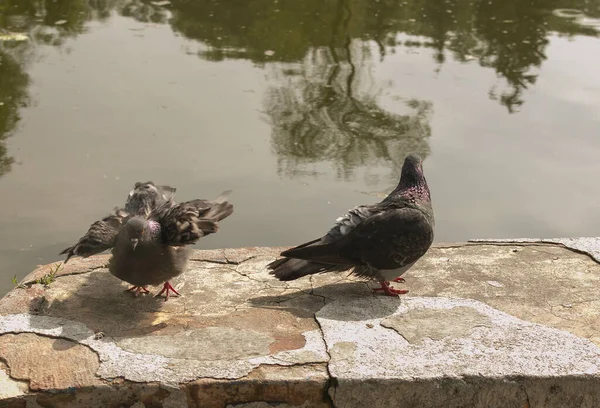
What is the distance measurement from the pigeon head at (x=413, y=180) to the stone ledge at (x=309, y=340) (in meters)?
0.45

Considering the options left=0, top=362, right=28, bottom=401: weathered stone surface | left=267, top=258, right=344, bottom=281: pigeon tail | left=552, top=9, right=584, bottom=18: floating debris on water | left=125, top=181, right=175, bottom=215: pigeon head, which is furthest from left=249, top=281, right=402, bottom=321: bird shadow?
left=552, top=9, right=584, bottom=18: floating debris on water

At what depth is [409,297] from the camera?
3980 millimetres

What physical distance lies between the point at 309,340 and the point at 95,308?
1102 millimetres

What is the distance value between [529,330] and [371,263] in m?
0.82

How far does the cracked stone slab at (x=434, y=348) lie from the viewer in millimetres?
3203

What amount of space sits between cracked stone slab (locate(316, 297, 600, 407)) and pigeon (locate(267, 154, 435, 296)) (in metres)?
0.20

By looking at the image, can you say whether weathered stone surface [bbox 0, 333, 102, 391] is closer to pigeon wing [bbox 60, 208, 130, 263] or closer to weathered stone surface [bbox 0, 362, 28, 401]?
weathered stone surface [bbox 0, 362, 28, 401]

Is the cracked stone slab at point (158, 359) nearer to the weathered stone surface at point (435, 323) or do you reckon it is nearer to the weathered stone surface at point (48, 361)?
the weathered stone surface at point (48, 361)

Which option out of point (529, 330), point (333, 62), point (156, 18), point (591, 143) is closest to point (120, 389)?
point (529, 330)

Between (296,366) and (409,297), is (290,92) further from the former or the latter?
(296,366)

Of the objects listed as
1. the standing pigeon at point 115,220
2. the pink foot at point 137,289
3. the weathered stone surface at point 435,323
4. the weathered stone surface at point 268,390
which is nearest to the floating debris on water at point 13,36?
the standing pigeon at point 115,220

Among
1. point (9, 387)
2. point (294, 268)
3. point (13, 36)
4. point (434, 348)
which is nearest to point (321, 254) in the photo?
point (294, 268)

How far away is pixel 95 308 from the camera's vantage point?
152 inches

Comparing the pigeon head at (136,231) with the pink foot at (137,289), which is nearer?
the pigeon head at (136,231)
